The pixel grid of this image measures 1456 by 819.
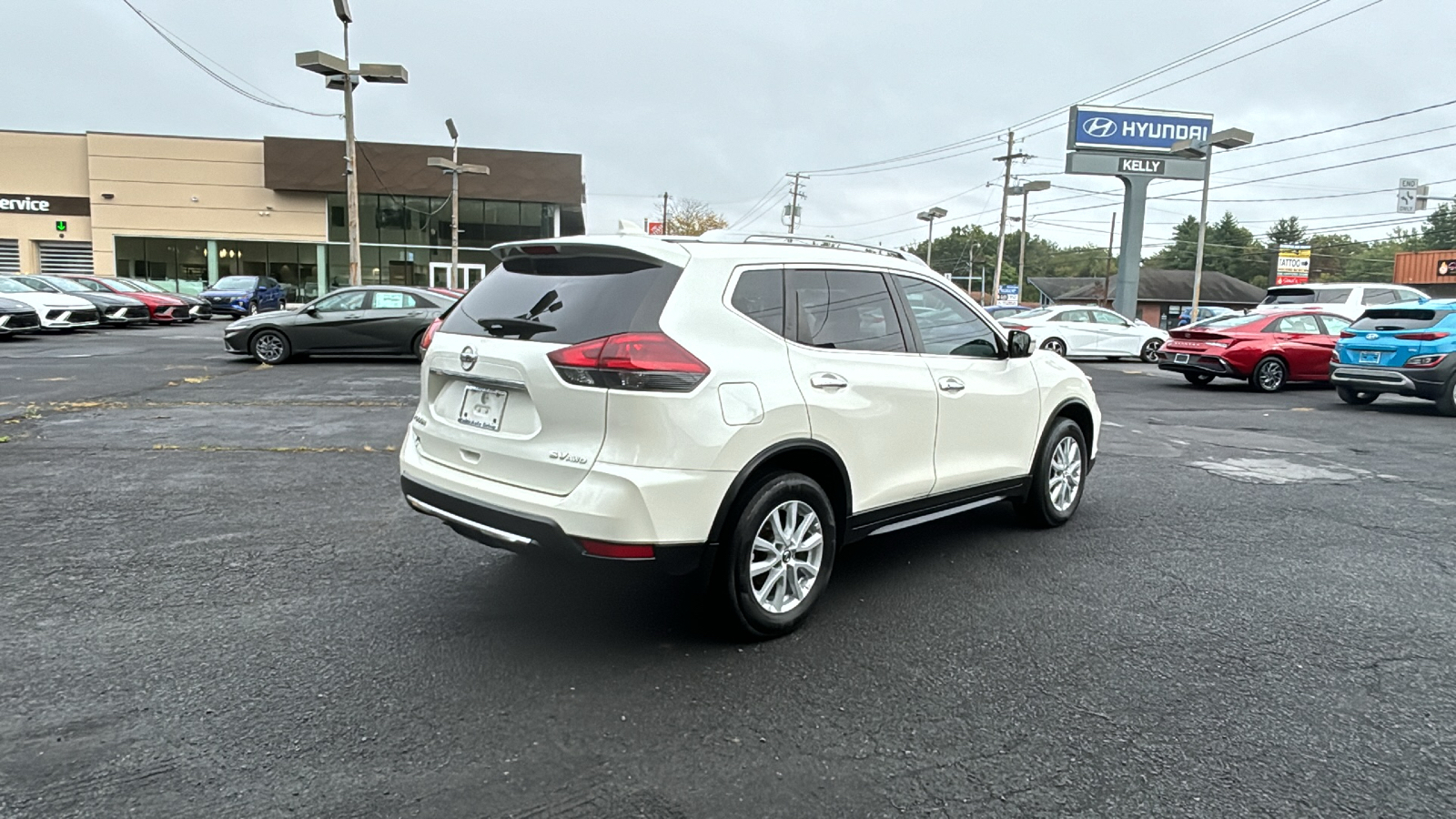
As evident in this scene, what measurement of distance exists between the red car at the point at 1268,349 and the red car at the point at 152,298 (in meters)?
27.0

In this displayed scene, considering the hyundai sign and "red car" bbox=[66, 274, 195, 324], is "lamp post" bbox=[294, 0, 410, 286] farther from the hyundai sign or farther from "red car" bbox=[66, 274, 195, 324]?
the hyundai sign

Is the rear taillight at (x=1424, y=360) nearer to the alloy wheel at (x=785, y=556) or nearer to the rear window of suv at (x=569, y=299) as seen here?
the alloy wheel at (x=785, y=556)

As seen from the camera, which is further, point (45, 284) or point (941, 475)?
point (45, 284)

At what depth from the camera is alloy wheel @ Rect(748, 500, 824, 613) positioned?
3709 mm

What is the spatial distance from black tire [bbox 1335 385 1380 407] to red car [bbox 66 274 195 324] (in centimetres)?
2875

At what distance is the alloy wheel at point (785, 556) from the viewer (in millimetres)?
3709

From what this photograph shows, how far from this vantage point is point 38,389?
36.4 ft

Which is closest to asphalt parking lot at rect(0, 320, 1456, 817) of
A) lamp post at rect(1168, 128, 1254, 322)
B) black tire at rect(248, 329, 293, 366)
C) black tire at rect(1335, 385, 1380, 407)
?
black tire at rect(1335, 385, 1380, 407)

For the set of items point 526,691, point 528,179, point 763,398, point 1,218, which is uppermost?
point 528,179

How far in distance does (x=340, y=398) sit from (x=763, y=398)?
8905 millimetres

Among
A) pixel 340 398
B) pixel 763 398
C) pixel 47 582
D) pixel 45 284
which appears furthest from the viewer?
pixel 45 284

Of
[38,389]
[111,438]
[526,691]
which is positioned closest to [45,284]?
[38,389]

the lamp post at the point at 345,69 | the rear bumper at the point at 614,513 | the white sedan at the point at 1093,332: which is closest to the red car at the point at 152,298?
the lamp post at the point at 345,69

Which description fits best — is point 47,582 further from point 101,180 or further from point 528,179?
point 101,180
